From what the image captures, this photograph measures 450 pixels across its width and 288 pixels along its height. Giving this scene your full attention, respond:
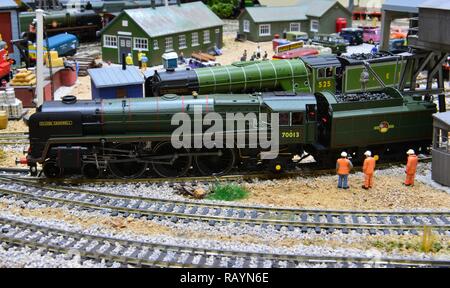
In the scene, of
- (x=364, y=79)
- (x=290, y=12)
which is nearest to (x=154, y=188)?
(x=364, y=79)

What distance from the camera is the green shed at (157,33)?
3928 centimetres

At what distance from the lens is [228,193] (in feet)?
58.9

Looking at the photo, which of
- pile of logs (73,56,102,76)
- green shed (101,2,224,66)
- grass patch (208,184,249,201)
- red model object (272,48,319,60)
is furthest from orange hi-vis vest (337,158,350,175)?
pile of logs (73,56,102,76)

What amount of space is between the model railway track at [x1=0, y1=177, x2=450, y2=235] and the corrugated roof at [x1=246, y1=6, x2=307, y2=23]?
34.7 metres

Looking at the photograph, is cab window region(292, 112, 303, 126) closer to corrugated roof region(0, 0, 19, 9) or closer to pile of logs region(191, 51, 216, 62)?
pile of logs region(191, 51, 216, 62)

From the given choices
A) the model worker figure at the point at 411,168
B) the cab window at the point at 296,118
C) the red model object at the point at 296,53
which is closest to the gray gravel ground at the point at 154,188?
the model worker figure at the point at 411,168

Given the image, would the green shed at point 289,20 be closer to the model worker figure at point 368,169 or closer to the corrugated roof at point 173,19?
the corrugated roof at point 173,19

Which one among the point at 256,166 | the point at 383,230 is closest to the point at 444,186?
the point at 383,230

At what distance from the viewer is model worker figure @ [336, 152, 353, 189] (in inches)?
721

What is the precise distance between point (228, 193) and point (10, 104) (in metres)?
13.8

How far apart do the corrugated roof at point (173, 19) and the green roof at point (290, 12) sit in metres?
5.64

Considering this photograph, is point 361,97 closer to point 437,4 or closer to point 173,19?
point 437,4

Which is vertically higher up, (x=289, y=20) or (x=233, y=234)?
(x=289, y=20)
